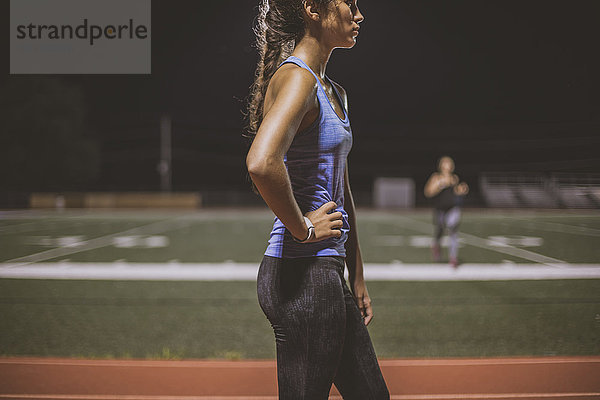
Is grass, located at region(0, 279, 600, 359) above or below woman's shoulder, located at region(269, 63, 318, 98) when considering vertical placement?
below

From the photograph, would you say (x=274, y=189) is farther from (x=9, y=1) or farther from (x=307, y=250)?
(x=9, y=1)

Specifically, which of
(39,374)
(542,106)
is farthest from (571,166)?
(39,374)

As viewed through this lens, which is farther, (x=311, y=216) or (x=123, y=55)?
(x=123, y=55)

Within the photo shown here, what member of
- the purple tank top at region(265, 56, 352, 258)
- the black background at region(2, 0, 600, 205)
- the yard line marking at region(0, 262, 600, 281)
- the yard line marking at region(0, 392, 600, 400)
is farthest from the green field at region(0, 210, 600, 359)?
the purple tank top at region(265, 56, 352, 258)

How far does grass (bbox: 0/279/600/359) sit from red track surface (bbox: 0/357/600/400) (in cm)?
54

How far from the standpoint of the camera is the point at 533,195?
13.7ft

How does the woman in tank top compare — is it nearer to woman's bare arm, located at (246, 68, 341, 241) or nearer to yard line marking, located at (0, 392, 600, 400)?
woman's bare arm, located at (246, 68, 341, 241)

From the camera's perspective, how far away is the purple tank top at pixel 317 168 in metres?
1.40

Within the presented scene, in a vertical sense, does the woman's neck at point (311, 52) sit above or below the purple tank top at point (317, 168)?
above

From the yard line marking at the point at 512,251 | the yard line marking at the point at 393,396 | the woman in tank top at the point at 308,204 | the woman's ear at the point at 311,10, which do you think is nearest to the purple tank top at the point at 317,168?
the woman in tank top at the point at 308,204

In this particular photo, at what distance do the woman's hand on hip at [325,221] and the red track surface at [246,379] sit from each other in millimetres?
1999

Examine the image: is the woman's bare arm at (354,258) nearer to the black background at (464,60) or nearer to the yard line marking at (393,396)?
the black background at (464,60)

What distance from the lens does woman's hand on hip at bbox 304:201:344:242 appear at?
4.64ft

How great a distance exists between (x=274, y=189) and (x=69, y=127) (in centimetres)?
2023
